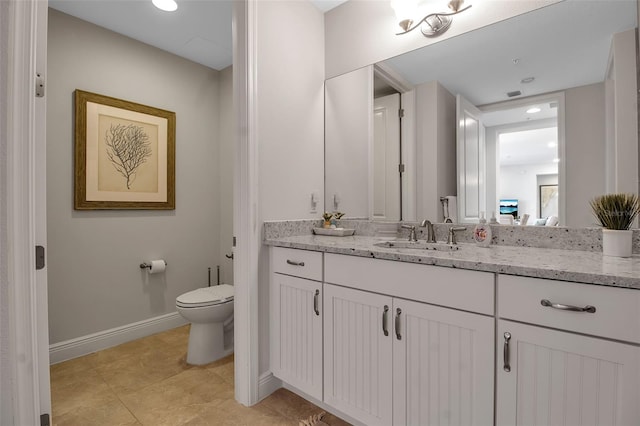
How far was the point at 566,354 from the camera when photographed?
0.95 meters

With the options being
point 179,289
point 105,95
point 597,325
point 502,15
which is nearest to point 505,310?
point 597,325

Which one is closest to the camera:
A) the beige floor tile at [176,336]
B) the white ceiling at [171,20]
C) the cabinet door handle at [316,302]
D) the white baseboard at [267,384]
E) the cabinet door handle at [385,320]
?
the cabinet door handle at [385,320]

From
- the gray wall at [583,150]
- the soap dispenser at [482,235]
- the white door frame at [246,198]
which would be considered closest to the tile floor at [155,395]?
the white door frame at [246,198]

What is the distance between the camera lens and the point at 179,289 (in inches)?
115

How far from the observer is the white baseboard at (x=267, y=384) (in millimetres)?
1804

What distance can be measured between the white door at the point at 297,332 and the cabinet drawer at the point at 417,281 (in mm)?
184

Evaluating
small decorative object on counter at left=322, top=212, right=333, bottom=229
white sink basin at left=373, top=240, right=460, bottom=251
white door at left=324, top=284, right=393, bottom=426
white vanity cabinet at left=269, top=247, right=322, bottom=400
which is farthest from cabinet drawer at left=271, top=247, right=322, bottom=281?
small decorative object on counter at left=322, top=212, right=333, bottom=229

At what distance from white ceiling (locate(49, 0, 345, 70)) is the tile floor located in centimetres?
250

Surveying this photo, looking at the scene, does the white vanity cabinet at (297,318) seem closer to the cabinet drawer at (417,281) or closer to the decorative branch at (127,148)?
the cabinet drawer at (417,281)

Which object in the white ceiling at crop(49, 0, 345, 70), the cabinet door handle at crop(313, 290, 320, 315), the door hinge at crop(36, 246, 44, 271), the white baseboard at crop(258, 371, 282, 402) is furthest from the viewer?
the white ceiling at crop(49, 0, 345, 70)

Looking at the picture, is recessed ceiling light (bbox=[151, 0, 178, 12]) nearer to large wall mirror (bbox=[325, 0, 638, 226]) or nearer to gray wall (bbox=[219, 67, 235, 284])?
gray wall (bbox=[219, 67, 235, 284])

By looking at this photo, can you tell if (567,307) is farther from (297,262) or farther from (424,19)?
(424,19)

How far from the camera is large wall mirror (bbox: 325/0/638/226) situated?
53.7 inches

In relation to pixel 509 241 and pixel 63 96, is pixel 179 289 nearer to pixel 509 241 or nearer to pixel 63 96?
pixel 63 96
